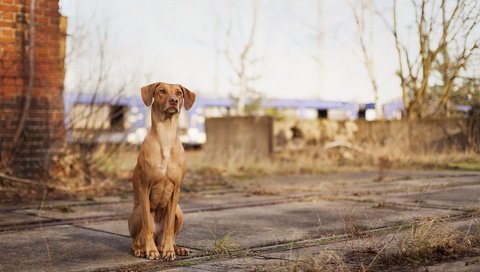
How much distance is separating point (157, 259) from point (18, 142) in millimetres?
4500

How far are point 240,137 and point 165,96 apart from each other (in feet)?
40.3

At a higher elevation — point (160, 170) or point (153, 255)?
point (160, 170)

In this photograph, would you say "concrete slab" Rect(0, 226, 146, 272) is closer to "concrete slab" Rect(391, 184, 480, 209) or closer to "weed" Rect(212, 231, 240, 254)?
"weed" Rect(212, 231, 240, 254)

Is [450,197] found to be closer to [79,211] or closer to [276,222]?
[276,222]

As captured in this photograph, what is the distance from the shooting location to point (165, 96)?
164 inches

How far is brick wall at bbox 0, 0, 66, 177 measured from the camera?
310 inches

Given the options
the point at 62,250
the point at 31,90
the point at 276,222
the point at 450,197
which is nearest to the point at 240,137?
the point at 31,90

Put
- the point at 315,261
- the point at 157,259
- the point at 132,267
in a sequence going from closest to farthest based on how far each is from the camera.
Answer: the point at 315,261 → the point at 132,267 → the point at 157,259

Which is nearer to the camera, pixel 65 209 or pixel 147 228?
pixel 147 228

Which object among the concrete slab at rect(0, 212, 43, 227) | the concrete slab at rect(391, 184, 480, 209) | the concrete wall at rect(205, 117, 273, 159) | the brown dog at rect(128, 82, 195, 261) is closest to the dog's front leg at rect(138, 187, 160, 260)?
the brown dog at rect(128, 82, 195, 261)

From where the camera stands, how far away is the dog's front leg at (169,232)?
162 inches

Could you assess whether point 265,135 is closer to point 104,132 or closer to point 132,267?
point 104,132

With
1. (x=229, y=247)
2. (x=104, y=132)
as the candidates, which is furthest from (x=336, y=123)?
(x=229, y=247)

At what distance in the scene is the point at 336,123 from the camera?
1697cm
